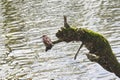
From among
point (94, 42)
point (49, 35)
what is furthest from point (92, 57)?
point (49, 35)

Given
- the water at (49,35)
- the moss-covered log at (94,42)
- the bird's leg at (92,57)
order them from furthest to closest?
the water at (49,35), the moss-covered log at (94,42), the bird's leg at (92,57)

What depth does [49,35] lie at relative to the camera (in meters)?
23.1

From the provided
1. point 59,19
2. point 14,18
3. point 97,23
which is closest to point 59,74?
point 97,23

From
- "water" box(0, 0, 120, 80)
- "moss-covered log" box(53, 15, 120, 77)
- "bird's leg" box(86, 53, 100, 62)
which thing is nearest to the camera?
"bird's leg" box(86, 53, 100, 62)

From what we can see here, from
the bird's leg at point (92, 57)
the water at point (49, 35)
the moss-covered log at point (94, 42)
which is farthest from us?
the water at point (49, 35)

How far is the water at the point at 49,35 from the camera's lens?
16.6 meters

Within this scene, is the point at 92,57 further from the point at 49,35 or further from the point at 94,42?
the point at 49,35

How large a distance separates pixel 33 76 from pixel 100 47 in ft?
24.7

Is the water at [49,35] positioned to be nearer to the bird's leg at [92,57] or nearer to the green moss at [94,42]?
the green moss at [94,42]

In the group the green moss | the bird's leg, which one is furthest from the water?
the bird's leg

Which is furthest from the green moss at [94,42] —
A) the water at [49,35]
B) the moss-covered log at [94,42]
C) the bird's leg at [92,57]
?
the water at [49,35]

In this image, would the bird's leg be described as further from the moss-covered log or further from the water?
the water

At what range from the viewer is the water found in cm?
1661

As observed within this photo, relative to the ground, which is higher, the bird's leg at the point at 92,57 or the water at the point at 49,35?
the bird's leg at the point at 92,57
